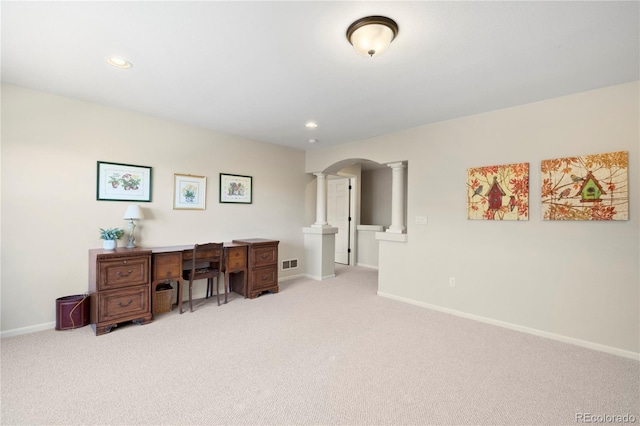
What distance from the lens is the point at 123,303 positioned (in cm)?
299

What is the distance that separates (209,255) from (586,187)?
4.15 m

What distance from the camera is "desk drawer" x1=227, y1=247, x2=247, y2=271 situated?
13.0 feet

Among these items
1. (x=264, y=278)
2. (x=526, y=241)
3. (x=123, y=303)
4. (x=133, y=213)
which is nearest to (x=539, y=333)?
(x=526, y=241)

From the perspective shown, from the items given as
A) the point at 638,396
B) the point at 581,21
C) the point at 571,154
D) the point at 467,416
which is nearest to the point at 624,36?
the point at 581,21

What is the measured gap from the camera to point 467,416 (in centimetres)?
176

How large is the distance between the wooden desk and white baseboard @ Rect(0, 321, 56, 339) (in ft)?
3.15

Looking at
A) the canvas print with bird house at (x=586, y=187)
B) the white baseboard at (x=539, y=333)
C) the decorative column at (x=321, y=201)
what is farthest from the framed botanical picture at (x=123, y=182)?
the canvas print with bird house at (x=586, y=187)

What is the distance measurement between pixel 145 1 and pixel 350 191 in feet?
18.4

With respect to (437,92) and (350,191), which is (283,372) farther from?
(350,191)

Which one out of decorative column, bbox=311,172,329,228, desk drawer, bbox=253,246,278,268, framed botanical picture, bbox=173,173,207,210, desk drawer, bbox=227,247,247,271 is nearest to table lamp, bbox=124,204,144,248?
framed botanical picture, bbox=173,173,207,210

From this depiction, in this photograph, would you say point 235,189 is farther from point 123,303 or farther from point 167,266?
point 123,303

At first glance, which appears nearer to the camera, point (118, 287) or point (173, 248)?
point (118, 287)

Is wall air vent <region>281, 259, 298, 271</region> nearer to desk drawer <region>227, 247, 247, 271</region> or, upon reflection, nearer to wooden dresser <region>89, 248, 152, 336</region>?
desk drawer <region>227, 247, 247, 271</region>

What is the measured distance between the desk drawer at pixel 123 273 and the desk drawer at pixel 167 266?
0.40 ft
